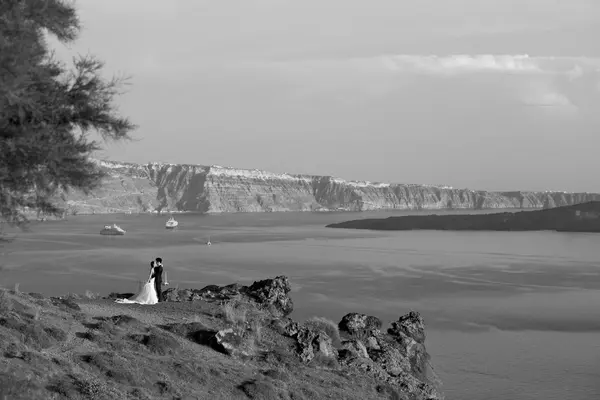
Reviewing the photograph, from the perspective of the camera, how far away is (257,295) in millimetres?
21922

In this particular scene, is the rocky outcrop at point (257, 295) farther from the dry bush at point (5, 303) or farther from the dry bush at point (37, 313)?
the dry bush at point (5, 303)

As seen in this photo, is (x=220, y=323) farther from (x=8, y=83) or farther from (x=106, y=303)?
(x=8, y=83)

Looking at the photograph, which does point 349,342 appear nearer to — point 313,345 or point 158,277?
point 313,345

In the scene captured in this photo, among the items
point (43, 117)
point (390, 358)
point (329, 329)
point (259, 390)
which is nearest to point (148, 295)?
point (329, 329)

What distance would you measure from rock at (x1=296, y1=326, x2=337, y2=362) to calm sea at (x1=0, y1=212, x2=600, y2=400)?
490cm

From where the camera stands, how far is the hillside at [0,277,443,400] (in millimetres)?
11266

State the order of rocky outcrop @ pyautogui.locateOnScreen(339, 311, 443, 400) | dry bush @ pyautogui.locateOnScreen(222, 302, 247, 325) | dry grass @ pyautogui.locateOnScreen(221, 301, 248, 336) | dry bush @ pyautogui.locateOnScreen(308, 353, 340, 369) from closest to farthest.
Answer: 1. dry bush @ pyautogui.locateOnScreen(308, 353, 340, 369)
2. dry grass @ pyautogui.locateOnScreen(221, 301, 248, 336)
3. rocky outcrop @ pyautogui.locateOnScreen(339, 311, 443, 400)
4. dry bush @ pyautogui.locateOnScreen(222, 302, 247, 325)

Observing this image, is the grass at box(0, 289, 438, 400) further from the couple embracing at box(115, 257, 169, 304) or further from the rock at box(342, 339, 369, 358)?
the rock at box(342, 339, 369, 358)

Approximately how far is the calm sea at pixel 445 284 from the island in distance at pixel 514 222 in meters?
39.6

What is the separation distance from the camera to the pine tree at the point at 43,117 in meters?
8.65

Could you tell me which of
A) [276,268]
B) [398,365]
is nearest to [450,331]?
[398,365]

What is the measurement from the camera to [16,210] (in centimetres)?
973

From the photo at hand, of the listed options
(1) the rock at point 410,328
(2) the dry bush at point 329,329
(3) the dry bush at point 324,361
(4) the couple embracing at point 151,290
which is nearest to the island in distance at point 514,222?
(1) the rock at point 410,328

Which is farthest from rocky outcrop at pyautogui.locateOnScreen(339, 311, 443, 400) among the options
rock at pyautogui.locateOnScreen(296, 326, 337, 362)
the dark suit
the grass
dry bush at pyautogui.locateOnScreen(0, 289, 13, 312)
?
dry bush at pyautogui.locateOnScreen(0, 289, 13, 312)
